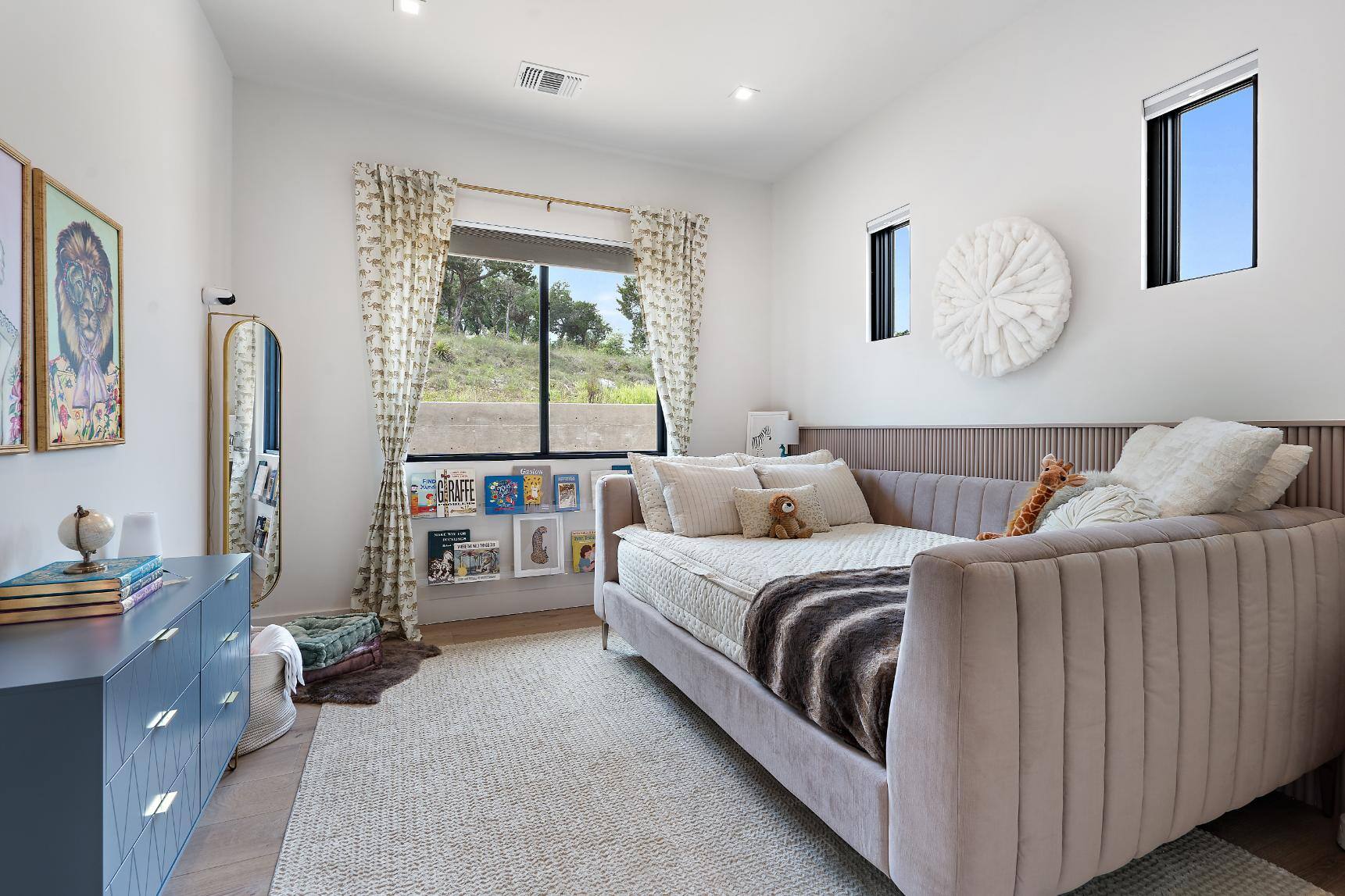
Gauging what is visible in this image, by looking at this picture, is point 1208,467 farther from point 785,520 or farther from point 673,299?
point 673,299

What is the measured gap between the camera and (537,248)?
3.92 metres

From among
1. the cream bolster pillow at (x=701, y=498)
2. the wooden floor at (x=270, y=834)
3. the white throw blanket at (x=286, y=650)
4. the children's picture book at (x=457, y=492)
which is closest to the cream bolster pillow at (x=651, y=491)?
the cream bolster pillow at (x=701, y=498)

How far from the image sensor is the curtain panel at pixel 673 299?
4113 mm

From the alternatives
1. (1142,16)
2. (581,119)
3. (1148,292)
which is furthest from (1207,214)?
(581,119)

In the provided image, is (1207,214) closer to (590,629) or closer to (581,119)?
(581,119)

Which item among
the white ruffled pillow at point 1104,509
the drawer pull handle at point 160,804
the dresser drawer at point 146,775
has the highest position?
the white ruffled pillow at point 1104,509

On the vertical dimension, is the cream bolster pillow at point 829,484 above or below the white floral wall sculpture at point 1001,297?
below

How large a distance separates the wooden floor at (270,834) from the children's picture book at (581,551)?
1.93 meters

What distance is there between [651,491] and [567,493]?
41.0 inches

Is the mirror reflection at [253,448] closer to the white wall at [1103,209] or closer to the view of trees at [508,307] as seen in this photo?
the view of trees at [508,307]

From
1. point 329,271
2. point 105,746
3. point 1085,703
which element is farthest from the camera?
point 329,271

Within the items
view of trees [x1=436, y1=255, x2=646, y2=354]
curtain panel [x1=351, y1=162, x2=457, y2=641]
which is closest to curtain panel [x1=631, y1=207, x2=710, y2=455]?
view of trees [x1=436, y1=255, x2=646, y2=354]

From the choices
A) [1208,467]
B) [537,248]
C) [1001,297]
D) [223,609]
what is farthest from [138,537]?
[1001,297]

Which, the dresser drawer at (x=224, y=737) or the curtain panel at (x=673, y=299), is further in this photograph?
the curtain panel at (x=673, y=299)
